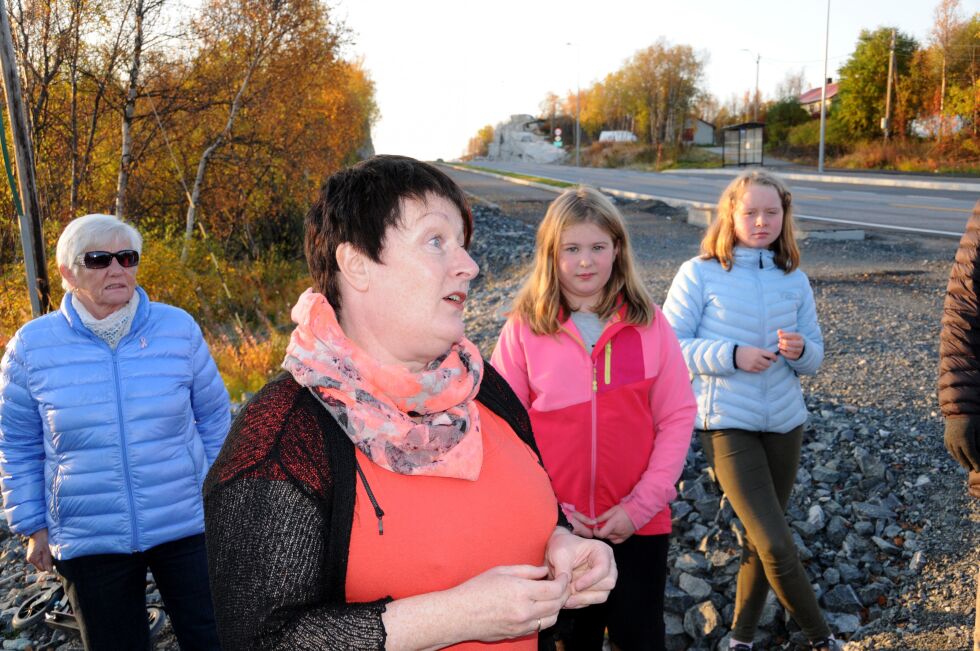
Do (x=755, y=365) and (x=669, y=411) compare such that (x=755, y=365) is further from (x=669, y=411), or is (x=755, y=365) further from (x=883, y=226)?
(x=883, y=226)

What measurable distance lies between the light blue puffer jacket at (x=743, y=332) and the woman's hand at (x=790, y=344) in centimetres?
10

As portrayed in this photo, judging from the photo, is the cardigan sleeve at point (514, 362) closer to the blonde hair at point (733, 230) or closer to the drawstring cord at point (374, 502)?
the blonde hair at point (733, 230)

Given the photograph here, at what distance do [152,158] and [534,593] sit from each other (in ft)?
69.8

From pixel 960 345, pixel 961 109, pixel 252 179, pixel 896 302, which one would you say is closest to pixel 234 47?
pixel 252 179

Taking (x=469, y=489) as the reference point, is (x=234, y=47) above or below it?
above

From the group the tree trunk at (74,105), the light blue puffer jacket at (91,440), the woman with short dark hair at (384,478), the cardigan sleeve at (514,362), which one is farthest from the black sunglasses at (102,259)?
the tree trunk at (74,105)

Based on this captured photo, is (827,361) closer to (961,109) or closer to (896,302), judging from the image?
(896,302)

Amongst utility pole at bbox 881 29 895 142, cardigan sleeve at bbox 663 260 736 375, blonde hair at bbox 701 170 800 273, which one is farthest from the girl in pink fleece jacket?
utility pole at bbox 881 29 895 142

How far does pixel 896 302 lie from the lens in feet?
29.3

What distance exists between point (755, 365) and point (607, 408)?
0.81m

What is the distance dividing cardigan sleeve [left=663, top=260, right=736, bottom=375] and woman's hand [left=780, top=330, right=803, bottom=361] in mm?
217

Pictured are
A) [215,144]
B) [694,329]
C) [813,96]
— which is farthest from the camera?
[813,96]

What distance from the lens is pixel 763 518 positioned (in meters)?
3.26

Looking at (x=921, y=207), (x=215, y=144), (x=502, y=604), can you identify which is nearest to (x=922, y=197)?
(x=921, y=207)
